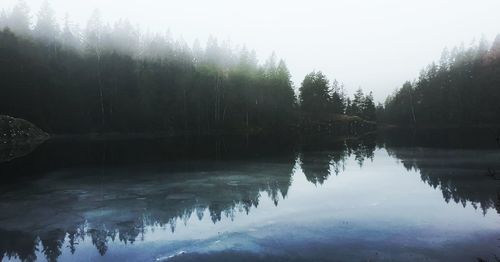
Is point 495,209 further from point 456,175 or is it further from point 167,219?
point 167,219

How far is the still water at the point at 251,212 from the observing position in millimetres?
14898

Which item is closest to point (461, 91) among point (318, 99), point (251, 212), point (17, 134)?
point (318, 99)

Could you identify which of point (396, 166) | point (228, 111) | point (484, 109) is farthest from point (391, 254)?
point (484, 109)

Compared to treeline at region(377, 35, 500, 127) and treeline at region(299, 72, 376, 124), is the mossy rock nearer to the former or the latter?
treeline at region(299, 72, 376, 124)

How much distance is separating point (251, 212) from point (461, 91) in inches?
5300

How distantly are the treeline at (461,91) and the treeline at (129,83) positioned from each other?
46003 mm

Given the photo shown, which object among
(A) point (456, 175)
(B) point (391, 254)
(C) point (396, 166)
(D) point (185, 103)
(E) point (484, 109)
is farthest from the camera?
(E) point (484, 109)

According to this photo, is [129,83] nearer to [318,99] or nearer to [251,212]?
[318,99]

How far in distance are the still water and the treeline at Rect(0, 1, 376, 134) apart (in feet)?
147

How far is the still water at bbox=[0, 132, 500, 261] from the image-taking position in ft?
48.9

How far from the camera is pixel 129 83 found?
310ft

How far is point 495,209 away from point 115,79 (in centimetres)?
8253

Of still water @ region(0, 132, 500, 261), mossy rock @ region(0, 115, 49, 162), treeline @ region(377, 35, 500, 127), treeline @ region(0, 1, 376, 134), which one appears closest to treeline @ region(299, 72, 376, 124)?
treeline @ region(0, 1, 376, 134)

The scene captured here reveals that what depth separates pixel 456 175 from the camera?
31.1 metres
